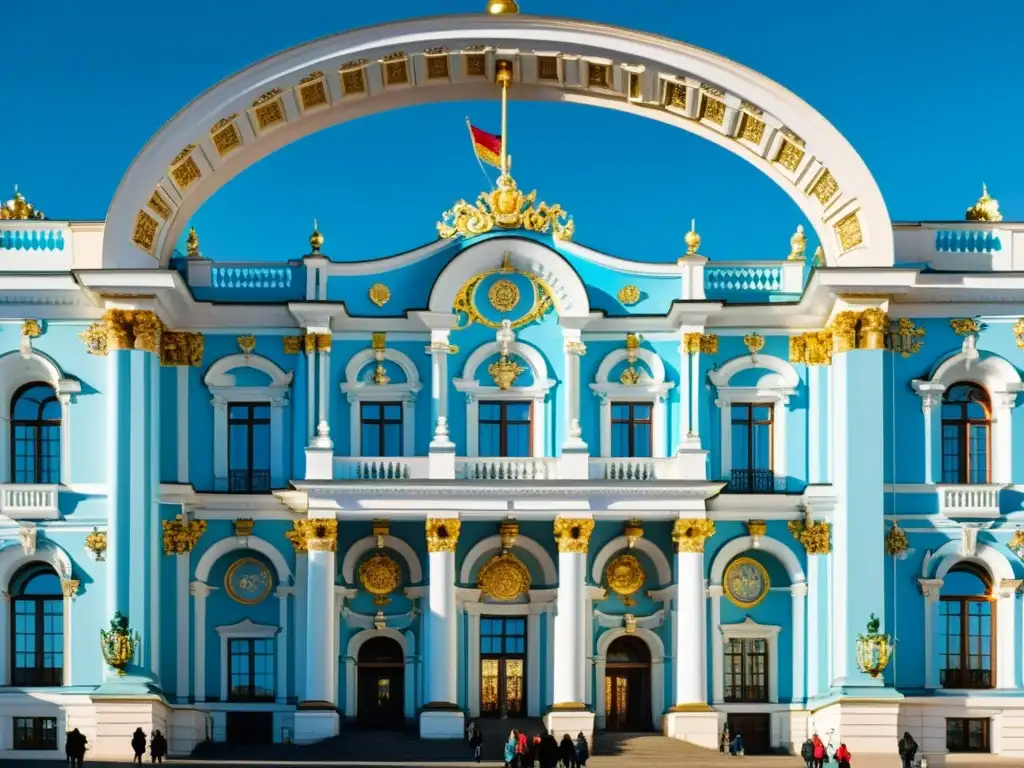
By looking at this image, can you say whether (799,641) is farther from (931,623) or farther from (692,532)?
(692,532)

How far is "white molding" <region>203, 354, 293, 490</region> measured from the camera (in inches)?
1796

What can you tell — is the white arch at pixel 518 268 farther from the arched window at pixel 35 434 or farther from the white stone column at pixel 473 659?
the arched window at pixel 35 434

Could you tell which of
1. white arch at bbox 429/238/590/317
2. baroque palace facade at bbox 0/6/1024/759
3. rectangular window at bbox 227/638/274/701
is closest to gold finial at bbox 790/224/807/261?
baroque palace facade at bbox 0/6/1024/759

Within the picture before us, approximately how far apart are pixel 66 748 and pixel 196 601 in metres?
5.85

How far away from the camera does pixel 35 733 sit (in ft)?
143

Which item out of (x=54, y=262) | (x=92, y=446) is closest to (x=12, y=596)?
(x=92, y=446)

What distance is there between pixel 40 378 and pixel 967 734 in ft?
71.6

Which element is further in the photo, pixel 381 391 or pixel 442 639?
pixel 381 391

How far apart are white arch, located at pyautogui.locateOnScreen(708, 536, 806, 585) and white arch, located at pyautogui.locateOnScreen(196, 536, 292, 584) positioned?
9.63m

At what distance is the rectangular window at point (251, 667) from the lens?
1785 inches

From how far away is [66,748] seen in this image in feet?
131

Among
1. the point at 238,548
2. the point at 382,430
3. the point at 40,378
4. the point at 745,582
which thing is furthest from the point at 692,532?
the point at 40,378

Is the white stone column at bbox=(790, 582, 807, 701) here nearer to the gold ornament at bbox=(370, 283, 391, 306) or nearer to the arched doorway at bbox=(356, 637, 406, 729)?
the arched doorway at bbox=(356, 637, 406, 729)

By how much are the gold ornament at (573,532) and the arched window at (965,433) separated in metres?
8.08
